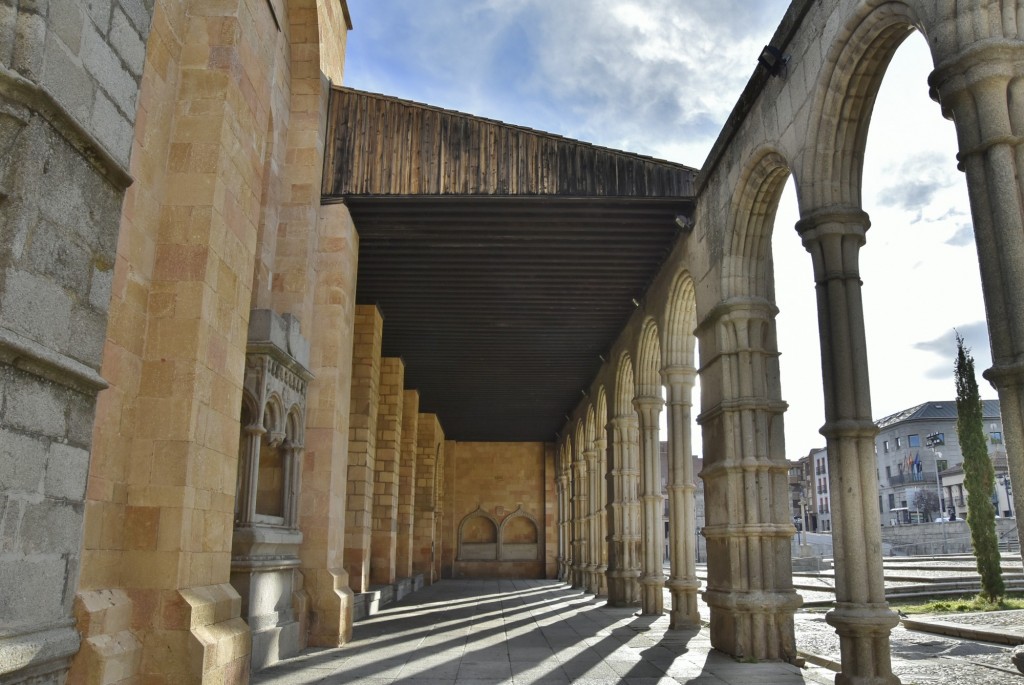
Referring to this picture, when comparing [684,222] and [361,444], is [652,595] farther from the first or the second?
[684,222]

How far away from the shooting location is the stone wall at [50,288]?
9.97ft

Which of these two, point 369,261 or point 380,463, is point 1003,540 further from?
point 369,261

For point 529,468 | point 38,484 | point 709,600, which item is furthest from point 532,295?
point 529,468

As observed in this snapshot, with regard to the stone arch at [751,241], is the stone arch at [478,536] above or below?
below

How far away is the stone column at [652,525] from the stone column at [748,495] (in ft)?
12.5

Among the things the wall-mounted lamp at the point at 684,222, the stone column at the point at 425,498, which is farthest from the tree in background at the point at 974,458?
the stone column at the point at 425,498

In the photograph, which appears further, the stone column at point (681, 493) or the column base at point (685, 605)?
the stone column at point (681, 493)

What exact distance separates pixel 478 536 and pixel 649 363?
16.6 metres

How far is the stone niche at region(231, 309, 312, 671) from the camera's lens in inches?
279

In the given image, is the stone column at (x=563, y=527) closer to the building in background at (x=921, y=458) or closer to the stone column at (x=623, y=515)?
the stone column at (x=623, y=515)

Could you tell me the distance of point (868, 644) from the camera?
17.8 feet

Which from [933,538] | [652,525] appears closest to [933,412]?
[933,538]

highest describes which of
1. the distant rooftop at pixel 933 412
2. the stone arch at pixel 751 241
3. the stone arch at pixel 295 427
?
the distant rooftop at pixel 933 412

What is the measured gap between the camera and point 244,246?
6.46 meters
